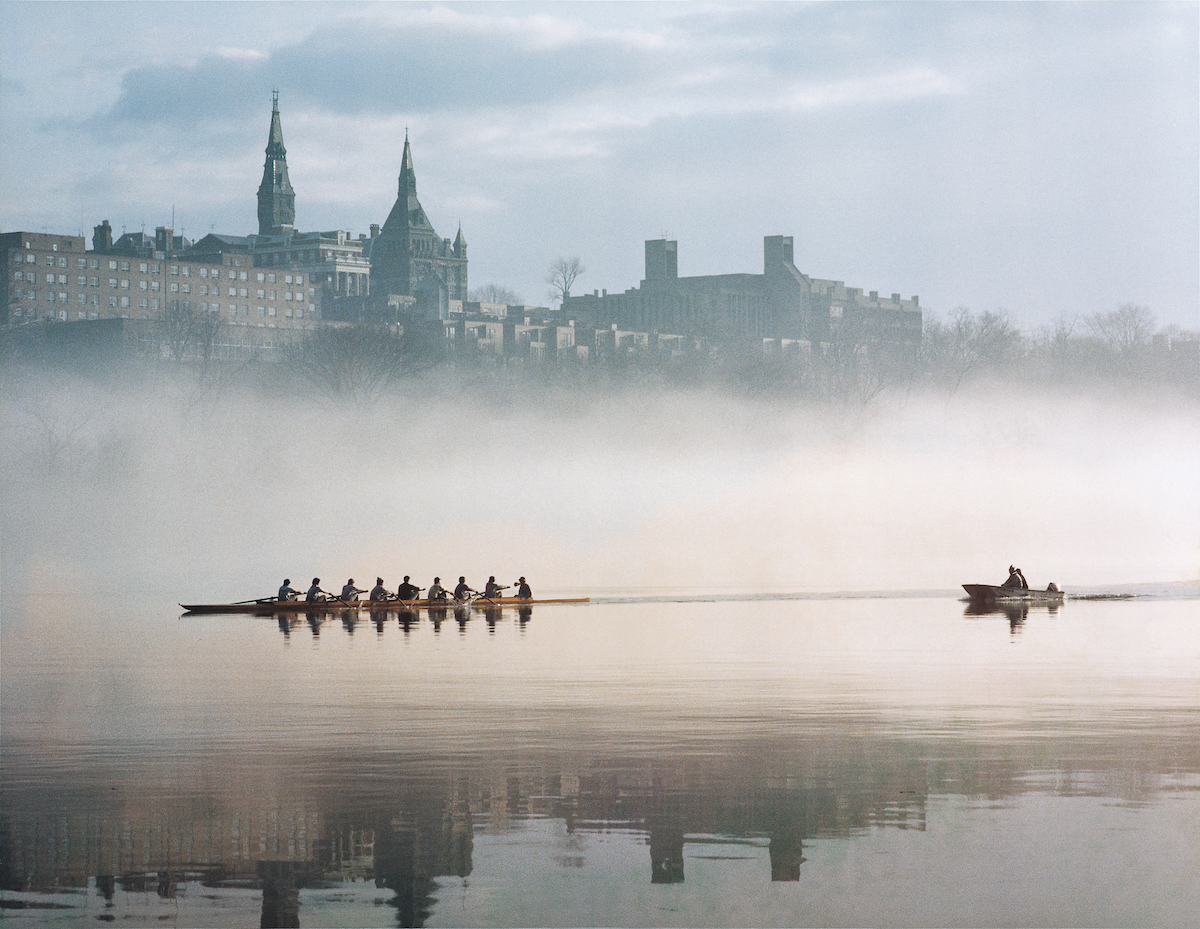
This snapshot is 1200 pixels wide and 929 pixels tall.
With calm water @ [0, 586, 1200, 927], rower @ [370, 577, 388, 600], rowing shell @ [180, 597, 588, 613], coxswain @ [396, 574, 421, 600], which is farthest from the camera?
coxswain @ [396, 574, 421, 600]

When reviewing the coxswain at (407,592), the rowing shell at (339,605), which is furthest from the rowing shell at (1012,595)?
the coxswain at (407,592)

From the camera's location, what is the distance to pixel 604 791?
20.4m

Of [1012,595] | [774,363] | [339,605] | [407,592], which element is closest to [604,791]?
[339,605]

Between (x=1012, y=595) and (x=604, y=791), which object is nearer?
(x=604, y=791)

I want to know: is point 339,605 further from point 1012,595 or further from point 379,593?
point 1012,595

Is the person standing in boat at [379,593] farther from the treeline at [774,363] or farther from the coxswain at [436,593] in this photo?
the treeline at [774,363]

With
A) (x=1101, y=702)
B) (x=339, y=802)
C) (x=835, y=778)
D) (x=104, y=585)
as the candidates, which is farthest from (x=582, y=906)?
(x=104, y=585)

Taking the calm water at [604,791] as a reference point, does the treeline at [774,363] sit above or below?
above

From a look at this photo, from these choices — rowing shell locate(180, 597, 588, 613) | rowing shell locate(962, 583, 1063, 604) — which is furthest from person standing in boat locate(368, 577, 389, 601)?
rowing shell locate(962, 583, 1063, 604)

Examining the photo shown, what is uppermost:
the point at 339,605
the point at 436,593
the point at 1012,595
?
the point at 436,593

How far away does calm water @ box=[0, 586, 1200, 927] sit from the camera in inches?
627

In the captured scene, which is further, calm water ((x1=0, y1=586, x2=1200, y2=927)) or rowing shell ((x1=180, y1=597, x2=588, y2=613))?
rowing shell ((x1=180, y1=597, x2=588, y2=613))

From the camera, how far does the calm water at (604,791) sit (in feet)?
52.2

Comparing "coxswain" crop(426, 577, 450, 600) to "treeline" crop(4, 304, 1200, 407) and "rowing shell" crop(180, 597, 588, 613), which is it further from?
"treeline" crop(4, 304, 1200, 407)
